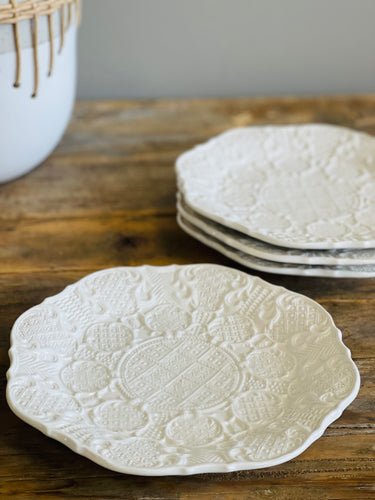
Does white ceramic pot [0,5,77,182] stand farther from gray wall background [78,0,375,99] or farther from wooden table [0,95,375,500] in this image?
gray wall background [78,0,375,99]

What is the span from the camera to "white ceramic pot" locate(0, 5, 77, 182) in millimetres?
886

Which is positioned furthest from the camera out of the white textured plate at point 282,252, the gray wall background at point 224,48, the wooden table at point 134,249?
the gray wall background at point 224,48

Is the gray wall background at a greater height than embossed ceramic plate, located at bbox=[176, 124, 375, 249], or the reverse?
the gray wall background

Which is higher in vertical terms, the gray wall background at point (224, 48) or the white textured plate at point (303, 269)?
the gray wall background at point (224, 48)

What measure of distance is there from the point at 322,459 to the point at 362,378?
0.42ft

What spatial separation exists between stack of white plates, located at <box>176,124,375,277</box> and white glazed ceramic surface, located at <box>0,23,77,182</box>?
20 centimetres

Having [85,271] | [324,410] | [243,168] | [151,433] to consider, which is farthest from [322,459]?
[243,168]

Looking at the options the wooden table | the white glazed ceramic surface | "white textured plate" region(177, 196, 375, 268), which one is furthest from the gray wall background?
"white textured plate" region(177, 196, 375, 268)

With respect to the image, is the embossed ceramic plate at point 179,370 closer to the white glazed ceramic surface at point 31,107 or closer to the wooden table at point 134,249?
the wooden table at point 134,249

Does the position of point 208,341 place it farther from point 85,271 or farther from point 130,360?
point 85,271

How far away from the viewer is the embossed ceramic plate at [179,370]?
2.03 ft

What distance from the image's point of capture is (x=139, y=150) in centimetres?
118

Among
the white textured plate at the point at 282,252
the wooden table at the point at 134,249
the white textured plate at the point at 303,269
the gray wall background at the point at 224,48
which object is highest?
the gray wall background at the point at 224,48

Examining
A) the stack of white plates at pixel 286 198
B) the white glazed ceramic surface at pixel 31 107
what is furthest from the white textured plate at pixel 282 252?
the white glazed ceramic surface at pixel 31 107
